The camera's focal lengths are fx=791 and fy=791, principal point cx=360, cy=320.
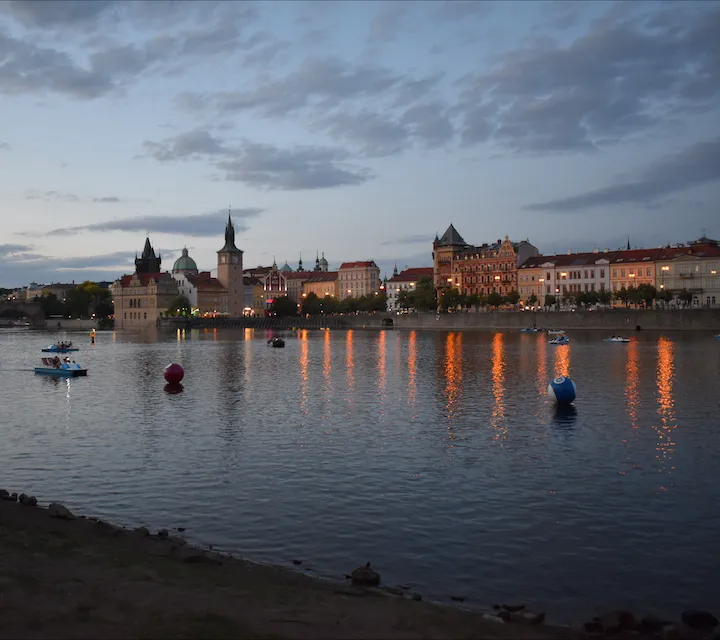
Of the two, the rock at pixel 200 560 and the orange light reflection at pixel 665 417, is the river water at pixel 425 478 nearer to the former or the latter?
the orange light reflection at pixel 665 417

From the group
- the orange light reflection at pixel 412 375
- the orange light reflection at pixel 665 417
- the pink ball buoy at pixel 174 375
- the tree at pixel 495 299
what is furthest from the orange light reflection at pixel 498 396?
the tree at pixel 495 299

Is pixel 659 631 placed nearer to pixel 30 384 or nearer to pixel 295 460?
pixel 295 460

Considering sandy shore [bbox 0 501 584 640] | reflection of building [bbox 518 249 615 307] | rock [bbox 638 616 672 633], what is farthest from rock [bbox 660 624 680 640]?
reflection of building [bbox 518 249 615 307]

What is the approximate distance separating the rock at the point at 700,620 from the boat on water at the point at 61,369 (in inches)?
1986

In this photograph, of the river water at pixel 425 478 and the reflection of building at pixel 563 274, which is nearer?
the river water at pixel 425 478

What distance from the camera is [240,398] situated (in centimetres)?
4041

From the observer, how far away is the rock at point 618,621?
10539 millimetres

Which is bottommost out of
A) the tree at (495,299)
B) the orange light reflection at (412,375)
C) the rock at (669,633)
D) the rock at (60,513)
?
the orange light reflection at (412,375)

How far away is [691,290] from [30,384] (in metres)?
127

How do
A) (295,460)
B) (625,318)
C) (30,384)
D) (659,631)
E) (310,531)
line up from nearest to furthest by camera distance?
(659,631) < (310,531) < (295,460) < (30,384) < (625,318)

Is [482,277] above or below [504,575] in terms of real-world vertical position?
above

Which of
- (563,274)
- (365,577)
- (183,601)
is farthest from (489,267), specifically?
(183,601)

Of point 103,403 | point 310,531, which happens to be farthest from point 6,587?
point 103,403

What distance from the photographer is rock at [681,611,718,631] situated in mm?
10948
